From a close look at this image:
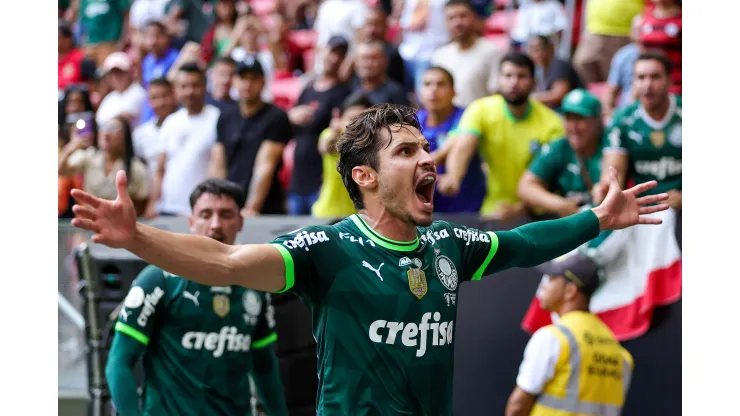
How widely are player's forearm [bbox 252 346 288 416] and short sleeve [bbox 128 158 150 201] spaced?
345 cm

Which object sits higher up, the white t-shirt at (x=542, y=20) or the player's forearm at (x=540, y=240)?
the white t-shirt at (x=542, y=20)

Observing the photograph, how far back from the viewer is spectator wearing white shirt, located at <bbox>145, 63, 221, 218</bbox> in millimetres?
8969

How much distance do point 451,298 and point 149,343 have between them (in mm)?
2463

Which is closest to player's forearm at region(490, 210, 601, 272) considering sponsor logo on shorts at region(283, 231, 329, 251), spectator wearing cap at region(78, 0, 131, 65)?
sponsor logo on shorts at region(283, 231, 329, 251)

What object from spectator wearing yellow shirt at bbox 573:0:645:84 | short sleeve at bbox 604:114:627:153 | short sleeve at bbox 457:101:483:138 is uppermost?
spectator wearing yellow shirt at bbox 573:0:645:84

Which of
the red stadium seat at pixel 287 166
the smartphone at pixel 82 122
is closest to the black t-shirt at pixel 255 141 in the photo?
the red stadium seat at pixel 287 166

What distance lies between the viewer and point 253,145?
8688 millimetres

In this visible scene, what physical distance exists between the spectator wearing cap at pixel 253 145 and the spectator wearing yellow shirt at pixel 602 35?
116 inches

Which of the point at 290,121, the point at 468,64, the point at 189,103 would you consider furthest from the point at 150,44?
the point at 468,64

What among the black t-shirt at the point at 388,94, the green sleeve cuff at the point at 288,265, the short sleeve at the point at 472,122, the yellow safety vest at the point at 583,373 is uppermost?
the black t-shirt at the point at 388,94

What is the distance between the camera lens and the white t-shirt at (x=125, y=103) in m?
10.8

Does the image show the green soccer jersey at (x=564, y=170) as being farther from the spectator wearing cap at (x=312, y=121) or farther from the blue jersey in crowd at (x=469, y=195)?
the spectator wearing cap at (x=312, y=121)

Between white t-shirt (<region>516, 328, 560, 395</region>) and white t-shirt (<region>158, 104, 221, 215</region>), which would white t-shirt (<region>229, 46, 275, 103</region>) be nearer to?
white t-shirt (<region>158, 104, 221, 215</region>)

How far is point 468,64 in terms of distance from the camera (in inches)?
→ 345
